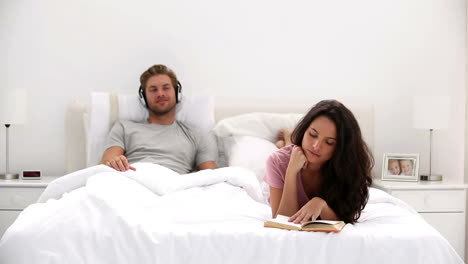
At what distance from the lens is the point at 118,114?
10.7 feet

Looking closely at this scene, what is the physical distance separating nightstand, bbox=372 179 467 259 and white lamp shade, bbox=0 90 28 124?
2.12m

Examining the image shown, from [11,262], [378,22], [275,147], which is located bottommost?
[11,262]

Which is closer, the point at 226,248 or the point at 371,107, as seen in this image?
the point at 226,248

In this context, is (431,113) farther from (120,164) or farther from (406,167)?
(120,164)

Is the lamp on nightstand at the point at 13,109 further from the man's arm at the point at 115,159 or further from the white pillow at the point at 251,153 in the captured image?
the white pillow at the point at 251,153

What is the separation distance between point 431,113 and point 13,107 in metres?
2.43

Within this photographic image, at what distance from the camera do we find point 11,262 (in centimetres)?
162

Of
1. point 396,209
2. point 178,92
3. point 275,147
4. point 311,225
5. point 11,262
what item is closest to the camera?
point 11,262

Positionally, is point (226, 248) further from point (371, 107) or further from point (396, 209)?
point (371, 107)

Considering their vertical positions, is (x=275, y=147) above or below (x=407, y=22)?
below

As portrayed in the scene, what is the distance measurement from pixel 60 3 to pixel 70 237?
2384 mm

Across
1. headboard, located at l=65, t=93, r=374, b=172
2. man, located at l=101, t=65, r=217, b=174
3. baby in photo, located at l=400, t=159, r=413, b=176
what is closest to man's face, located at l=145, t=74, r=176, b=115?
man, located at l=101, t=65, r=217, b=174

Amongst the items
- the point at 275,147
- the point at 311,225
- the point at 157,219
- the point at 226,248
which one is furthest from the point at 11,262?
the point at 275,147

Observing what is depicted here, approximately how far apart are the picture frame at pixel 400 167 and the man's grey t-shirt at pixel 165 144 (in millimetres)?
1043
